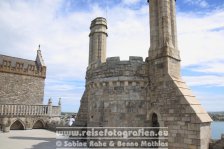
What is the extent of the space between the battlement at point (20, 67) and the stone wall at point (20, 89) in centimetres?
46

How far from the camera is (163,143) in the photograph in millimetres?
9102

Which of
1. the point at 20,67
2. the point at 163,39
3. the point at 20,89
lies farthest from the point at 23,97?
the point at 163,39

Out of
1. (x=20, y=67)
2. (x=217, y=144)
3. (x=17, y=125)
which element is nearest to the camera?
(x=217, y=144)

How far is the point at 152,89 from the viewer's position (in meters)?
10.2

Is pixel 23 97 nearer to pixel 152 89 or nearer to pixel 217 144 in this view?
pixel 152 89

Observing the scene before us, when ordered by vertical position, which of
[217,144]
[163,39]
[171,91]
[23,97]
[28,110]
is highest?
[163,39]

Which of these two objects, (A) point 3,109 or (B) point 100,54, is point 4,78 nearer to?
(A) point 3,109

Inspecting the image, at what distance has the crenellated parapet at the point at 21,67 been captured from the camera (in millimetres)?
22344

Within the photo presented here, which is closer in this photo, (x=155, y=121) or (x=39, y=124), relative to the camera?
(x=155, y=121)

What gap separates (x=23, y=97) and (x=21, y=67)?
3647 mm

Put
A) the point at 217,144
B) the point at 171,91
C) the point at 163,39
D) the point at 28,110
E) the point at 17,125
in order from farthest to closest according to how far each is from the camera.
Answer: the point at 28,110 → the point at 17,125 → the point at 163,39 → the point at 171,91 → the point at 217,144

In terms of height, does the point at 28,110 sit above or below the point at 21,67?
below

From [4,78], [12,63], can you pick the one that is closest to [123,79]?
[4,78]

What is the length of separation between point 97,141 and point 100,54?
307 inches
